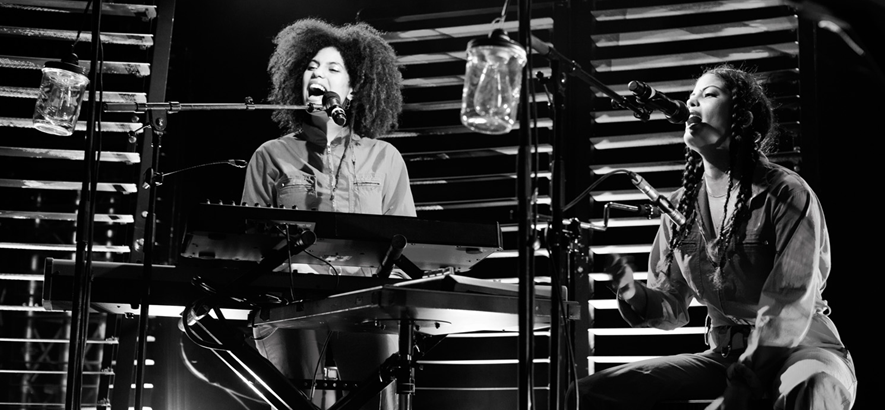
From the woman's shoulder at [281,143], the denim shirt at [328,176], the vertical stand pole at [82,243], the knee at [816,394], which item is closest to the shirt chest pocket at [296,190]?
the denim shirt at [328,176]

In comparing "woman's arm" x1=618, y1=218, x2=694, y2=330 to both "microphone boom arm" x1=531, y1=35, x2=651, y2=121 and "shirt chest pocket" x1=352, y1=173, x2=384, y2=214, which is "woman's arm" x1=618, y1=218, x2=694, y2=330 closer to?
"microphone boom arm" x1=531, y1=35, x2=651, y2=121

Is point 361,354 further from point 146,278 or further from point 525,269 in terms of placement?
point 525,269

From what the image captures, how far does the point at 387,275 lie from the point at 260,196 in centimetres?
114

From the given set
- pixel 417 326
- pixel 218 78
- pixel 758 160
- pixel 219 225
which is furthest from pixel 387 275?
pixel 218 78

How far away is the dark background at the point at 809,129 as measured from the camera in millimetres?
4406

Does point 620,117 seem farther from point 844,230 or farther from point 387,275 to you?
point 387,275

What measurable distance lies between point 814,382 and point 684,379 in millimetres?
522

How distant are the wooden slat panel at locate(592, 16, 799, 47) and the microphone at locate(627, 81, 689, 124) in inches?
98.4

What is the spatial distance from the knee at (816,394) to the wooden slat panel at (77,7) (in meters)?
4.20

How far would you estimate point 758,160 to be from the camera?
3.65m

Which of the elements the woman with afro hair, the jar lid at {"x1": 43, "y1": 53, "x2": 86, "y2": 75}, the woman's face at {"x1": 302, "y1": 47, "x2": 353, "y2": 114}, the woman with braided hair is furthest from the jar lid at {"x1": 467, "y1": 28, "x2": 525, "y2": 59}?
the woman's face at {"x1": 302, "y1": 47, "x2": 353, "y2": 114}

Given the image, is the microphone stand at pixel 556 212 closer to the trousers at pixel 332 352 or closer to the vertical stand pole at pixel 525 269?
the vertical stand pole at pixel 525 269

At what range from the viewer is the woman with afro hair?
364cm

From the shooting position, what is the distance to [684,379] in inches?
131
